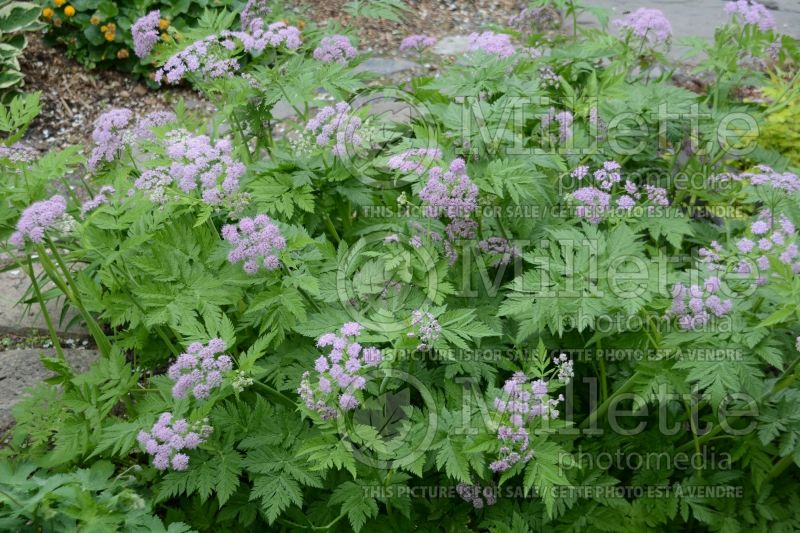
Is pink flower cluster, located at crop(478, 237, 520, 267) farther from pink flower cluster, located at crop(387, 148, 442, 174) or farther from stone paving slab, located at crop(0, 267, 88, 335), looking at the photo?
stone paving slab, located at crop(0, 267, 88, 335)

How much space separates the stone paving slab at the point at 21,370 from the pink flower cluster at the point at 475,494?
7.17 feet

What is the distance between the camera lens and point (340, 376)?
255 centimetres

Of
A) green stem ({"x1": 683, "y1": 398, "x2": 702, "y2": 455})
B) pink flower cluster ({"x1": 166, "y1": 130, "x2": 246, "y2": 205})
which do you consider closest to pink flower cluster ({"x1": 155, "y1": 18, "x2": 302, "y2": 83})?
pink flower cluster ({"x1": 166, "y1": 130, "x2": 246, "y2": 205})

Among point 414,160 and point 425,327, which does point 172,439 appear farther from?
point 414,160

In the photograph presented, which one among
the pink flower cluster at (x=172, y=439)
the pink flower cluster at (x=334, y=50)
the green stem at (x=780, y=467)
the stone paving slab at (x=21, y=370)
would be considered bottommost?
the stone paving slab at (x=21, y=370)

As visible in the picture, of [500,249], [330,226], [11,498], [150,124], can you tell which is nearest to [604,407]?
[500,249]

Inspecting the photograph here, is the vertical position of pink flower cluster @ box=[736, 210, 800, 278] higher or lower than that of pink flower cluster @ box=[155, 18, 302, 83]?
lower

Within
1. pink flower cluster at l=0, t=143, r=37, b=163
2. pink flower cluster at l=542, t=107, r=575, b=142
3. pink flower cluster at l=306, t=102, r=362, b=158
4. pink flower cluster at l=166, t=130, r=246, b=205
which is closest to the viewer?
pink flower cluster at l=166, t=130, r=246, b=205

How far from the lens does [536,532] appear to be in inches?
123

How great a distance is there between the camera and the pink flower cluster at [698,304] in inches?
105

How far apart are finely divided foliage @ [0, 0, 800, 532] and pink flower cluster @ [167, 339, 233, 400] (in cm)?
1

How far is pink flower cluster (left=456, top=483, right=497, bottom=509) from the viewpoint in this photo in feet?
9.96

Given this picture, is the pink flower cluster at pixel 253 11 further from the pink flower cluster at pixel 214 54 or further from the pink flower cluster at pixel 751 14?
the pink flower cluster at pixel 751 14

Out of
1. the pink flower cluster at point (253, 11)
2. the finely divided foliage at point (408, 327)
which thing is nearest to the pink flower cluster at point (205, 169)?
the finely divided foliage at point (408, 327)
